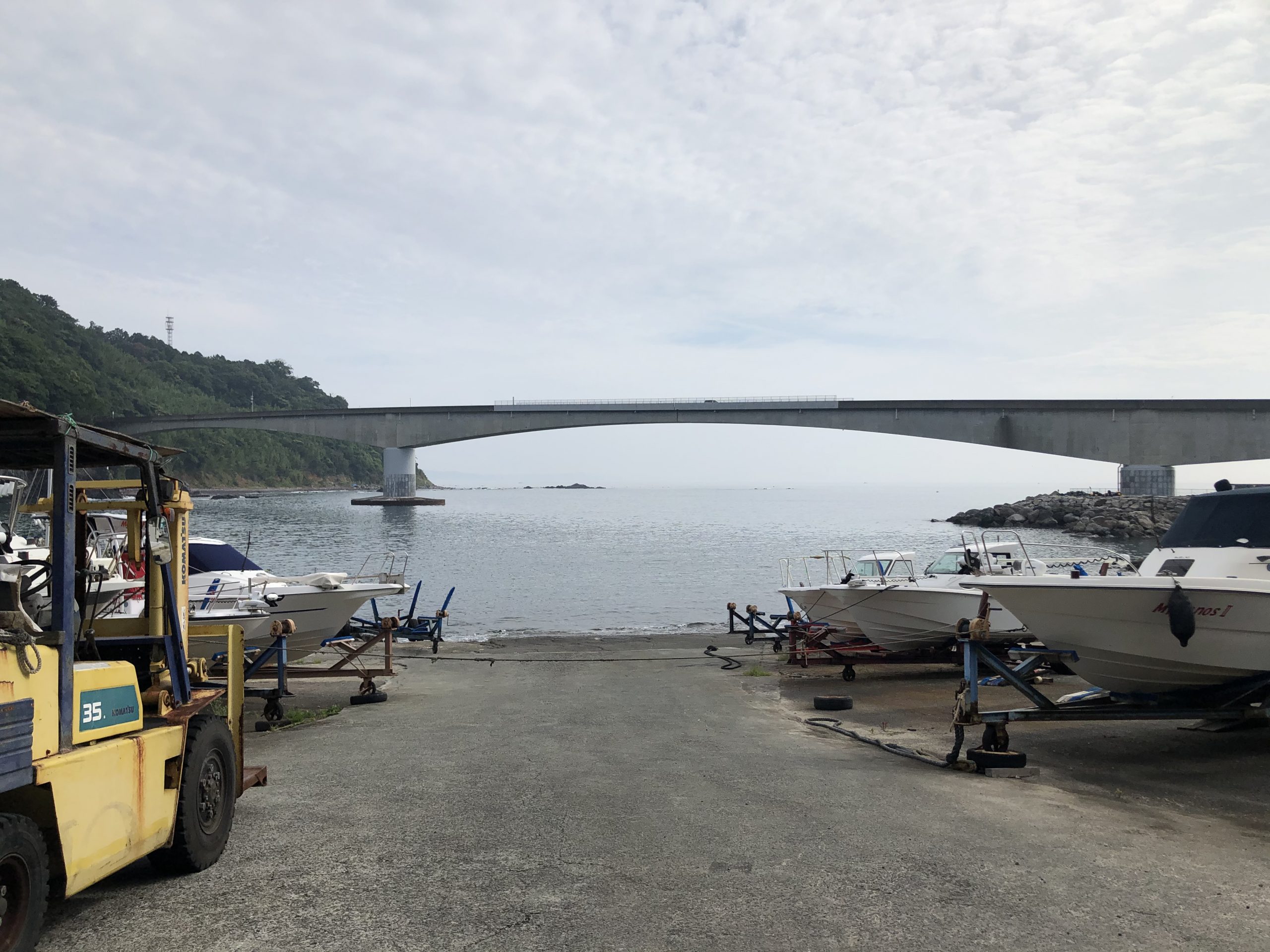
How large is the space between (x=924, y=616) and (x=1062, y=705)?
687 cm

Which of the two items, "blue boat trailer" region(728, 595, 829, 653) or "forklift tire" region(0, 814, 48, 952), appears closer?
"forklift tire" region(0, 814, 48, 952)

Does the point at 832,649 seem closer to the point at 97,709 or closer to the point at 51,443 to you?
the point at 97,709

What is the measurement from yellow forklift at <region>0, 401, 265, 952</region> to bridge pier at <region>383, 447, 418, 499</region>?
3672 inches

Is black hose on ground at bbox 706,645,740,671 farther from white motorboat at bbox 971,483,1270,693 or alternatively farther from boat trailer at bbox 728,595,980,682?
white motorboat at bbox 971,483,1270,693

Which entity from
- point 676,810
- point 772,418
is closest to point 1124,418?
point 772,418

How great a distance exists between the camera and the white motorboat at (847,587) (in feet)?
59.1

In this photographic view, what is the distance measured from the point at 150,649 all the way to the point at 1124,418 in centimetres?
6956

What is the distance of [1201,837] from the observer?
22.3 ft

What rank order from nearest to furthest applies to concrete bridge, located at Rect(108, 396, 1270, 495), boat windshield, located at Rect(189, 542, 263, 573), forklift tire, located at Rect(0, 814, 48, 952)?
forklift tire, located at Rect(0, 814, 48, 952) → boat windshield, located at Rect(189, 542, 263, 573) → concrete bridge, located at Rect(108, 396, 1270, 495)

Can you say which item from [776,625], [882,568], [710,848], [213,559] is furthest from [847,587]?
[710,848]

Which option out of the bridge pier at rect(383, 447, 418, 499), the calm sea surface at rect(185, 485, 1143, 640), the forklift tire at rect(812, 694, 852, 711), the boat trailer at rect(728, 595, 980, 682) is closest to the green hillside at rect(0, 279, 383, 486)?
the calm sea surface at rect(185, 485, 1143, 640)

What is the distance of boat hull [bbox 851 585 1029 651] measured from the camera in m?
16.7

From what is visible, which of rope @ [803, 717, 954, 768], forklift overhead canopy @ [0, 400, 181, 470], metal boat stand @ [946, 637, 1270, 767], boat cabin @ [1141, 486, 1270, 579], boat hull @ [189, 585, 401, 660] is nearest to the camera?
forklift overhead canopy @ [0, 400, 181, 470]

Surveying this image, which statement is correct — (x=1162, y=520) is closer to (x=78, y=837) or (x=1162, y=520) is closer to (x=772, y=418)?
(x=772, y=418)
